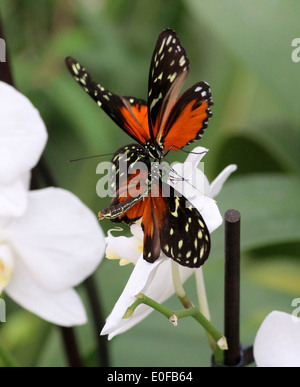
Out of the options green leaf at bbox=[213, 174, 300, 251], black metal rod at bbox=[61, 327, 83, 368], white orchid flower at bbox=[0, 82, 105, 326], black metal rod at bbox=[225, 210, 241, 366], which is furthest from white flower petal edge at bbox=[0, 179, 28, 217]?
green leaf at bbox=[213, 174, 300, 251]

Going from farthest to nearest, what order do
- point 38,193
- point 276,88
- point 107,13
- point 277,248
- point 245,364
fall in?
point 107,13, point 277,248, point 276,88, point 245,364, point 38,193

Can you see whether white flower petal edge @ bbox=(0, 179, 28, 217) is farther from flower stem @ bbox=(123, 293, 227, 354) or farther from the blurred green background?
the blurred green background

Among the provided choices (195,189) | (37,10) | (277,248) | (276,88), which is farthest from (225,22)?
(37,10)

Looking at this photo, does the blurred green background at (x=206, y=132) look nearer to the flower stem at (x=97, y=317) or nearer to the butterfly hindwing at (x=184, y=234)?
the flower stem at (x=97, y=317)

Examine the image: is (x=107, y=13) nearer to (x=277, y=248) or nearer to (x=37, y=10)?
(x=37, y=10)

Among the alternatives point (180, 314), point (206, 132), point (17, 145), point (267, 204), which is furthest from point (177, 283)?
point (206, 132)
